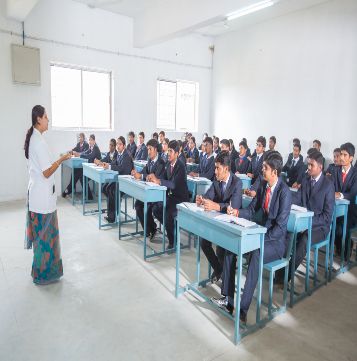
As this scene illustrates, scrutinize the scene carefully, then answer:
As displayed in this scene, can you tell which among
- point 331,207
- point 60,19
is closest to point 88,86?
point 60,19

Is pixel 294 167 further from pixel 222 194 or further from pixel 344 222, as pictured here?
pixel 222 194

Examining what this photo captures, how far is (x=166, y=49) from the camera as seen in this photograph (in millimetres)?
8148

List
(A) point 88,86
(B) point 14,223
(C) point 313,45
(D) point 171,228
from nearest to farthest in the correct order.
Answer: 1. (D) point 171,228
2. (B) point 14,223
3. (C) point 313,45
4. (A) point 88,86

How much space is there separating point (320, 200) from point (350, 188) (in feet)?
3.45

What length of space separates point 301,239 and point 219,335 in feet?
3.75

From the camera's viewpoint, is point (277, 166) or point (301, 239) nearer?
point (277, 166)

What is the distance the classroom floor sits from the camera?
2.13 m

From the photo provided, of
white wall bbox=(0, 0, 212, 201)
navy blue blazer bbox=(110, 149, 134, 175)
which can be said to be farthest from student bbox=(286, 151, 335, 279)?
white wall bbox=(0, 0, 212, 201)

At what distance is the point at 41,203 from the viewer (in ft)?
9.25

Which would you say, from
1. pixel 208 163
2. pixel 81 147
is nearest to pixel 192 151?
pixel 208 163

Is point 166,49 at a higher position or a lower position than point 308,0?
lower

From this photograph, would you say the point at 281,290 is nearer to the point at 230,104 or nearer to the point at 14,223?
the point at 14,223

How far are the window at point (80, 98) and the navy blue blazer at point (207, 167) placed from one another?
9.53 feet

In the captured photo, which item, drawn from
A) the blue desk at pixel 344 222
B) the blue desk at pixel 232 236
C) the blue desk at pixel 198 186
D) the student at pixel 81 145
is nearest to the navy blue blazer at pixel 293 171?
the blue desk at pixel 198 186
